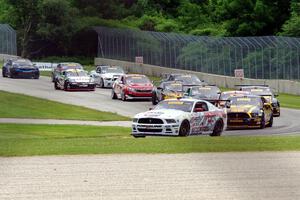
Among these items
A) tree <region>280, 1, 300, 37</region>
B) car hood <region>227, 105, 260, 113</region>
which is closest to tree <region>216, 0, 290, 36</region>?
tree <region>280, 1, 300, 37</region>

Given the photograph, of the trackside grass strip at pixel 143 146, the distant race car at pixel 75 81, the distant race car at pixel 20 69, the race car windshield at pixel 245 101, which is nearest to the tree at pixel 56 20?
the distant race car at pixel 20 69

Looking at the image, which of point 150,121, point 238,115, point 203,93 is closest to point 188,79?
point 203,93

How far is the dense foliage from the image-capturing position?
7631 centimetres

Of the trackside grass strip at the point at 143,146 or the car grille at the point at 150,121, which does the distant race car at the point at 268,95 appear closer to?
the car grille at the point at 150,121

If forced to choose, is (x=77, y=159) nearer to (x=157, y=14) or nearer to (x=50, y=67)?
(x=50, y=67)

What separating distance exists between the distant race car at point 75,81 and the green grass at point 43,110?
8357mm

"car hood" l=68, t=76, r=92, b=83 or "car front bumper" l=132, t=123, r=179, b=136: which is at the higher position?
"car hood" l=68, t=76, r=92, b=83

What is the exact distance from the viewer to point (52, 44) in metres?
94.5

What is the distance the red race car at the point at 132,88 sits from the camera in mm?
50031

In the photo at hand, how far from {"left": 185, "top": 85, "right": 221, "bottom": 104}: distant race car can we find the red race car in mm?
7052

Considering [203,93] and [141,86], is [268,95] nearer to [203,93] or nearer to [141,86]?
[203,93]

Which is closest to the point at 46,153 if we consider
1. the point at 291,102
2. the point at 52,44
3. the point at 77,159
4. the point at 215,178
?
the point at 77,159

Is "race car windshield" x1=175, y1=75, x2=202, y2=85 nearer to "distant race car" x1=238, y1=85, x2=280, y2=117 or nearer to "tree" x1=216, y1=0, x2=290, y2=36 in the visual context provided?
"distant race car" x1=238, y1=85, x2=280, y2=117

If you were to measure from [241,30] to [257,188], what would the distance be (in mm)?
60484
